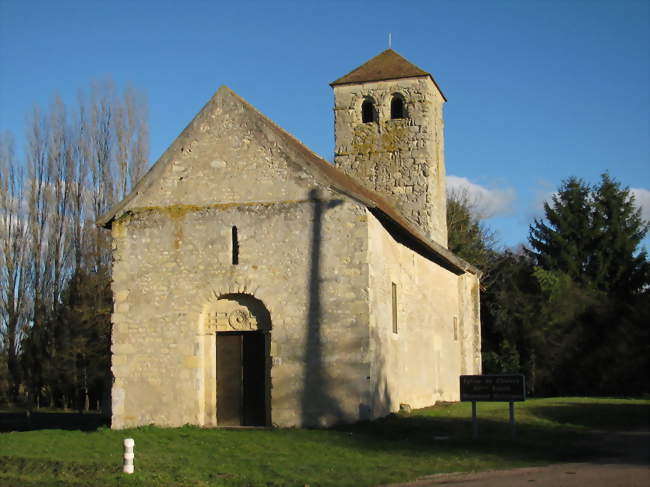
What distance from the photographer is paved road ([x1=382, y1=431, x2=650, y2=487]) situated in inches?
418

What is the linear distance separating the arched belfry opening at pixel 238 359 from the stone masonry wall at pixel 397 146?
983 cm

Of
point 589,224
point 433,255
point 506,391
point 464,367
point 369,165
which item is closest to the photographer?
point 506,391

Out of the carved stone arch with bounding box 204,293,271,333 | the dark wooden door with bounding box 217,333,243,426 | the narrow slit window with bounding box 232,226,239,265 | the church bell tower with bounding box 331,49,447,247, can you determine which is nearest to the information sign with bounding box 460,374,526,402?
the carved stone arch with bounding box 204,293,271,333

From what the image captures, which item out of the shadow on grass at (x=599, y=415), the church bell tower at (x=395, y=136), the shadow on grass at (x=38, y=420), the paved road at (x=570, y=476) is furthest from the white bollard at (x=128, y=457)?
the church bell tower at (x=395, y=136)

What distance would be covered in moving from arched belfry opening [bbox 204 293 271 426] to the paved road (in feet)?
26.1

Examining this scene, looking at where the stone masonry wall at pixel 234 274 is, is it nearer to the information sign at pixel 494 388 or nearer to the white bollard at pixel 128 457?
the information sign at pixel 494 388

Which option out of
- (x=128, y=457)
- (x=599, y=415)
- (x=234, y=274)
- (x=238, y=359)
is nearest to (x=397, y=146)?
(x=234, y=274)

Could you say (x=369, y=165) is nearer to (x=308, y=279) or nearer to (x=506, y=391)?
(x=308, y=279)

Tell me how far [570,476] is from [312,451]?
17.2 ft

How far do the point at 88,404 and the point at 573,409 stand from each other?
Answer: 25.0 metres

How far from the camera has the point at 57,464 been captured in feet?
44.4

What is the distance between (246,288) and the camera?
1919 cm

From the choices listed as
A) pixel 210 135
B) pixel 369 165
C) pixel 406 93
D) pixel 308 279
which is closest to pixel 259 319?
pixel 308 279

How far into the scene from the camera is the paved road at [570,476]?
34.8 ft
